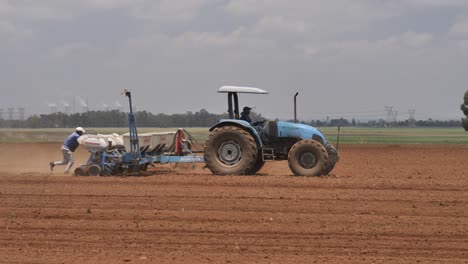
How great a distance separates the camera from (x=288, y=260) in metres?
7.54

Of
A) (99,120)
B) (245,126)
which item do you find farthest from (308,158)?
(99,120)

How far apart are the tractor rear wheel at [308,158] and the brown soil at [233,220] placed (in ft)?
1.67

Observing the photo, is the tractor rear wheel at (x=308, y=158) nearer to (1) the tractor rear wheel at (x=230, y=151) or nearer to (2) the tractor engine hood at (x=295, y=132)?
(2) the tractor engine hood at (x=295, y=132)

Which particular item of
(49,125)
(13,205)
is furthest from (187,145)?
(49,125)

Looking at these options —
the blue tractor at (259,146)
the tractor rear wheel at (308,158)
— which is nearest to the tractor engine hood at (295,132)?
the blue tractor at (259,146)

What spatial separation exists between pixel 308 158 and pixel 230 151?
6.03ft

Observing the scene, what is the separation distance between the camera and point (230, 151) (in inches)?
633

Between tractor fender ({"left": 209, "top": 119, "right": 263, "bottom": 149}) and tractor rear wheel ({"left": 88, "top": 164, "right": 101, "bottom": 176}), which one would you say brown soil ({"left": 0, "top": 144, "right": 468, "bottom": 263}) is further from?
tractor rear wheel ({"left": 88, "top": 164, "right": 101, "bottom": 176})

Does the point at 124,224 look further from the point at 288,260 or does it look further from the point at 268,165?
the point at 268,165

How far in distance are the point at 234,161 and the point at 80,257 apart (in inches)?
338

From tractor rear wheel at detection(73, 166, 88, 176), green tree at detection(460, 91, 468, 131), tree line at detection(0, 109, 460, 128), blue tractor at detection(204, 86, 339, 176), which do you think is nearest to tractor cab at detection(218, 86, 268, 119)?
blue tractor at detection(204, 86, 339, 176)

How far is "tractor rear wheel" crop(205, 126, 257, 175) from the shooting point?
1571 cm

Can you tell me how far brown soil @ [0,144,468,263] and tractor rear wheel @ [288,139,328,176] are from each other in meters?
0.51

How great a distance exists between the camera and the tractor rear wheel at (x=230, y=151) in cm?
1571
